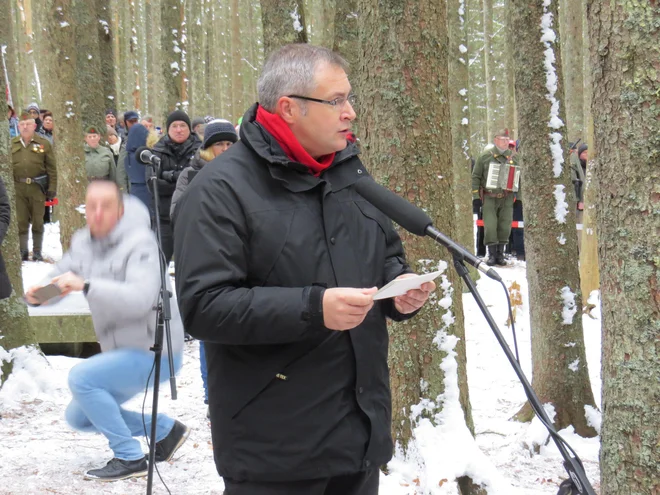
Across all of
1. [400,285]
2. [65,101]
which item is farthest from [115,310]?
[65,101]

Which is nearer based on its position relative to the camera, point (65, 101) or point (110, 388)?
point (110, 388)

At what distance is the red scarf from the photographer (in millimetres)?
2193

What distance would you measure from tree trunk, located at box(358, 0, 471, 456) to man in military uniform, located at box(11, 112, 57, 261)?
8220 millimetres

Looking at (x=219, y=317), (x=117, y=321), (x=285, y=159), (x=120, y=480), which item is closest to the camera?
(x=219, y=317)

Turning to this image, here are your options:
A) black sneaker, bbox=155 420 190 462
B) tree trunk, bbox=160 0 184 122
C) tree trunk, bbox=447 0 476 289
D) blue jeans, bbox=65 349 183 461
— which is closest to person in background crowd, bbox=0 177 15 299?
blue jeans, bbox=65 349 183 461

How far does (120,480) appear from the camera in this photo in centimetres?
458

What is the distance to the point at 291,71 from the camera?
222cm

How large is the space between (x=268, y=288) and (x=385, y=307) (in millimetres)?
500

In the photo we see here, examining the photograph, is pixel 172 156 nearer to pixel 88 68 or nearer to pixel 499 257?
pixel 88 68

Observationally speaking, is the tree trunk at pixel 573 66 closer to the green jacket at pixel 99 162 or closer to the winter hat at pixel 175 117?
the green jacket at pixel 99 162

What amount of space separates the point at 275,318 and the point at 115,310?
2267 millimetres

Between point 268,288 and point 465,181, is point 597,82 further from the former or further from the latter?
point 465,181

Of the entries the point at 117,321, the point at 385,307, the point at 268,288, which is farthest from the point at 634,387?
the point at 117,321

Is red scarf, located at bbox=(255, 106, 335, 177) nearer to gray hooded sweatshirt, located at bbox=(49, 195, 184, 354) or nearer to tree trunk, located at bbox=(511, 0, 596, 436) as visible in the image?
gray hooded sweatshirt, located at bbox=(49, 195, 184, 354)
